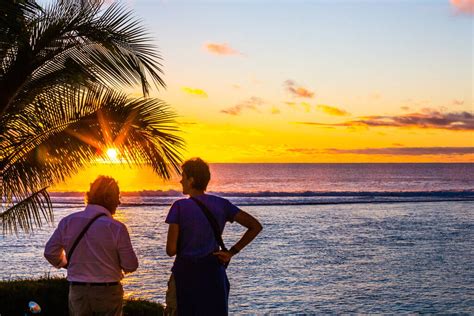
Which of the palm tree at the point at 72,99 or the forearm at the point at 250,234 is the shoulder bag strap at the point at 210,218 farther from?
the palm tree at the point at 72,99

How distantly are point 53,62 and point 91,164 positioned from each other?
1.42 m

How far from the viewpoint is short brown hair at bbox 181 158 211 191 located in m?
4.95

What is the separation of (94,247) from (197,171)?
3.11 ft

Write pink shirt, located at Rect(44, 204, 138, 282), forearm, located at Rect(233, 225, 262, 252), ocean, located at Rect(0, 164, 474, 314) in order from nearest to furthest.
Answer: pink shirt, located at Rect(44, 204, 138, 282), forearm, located at Rect(233, 225, 262, 252), ocean, located at Rect(0, 164, 474, 314)

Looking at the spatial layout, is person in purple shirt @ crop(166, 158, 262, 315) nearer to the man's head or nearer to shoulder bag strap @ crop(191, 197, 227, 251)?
shoulder bag strap @ crop(191, 197, 227, 251)

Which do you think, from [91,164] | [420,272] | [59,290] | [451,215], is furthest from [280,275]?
[451,215]

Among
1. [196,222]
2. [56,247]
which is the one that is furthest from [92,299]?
[196,222]

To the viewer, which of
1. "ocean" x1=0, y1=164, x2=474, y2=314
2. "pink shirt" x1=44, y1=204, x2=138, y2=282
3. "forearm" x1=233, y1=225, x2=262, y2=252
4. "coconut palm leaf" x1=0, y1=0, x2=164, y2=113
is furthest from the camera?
"ocean" x1=0, y1=164, x2=474, y2=314

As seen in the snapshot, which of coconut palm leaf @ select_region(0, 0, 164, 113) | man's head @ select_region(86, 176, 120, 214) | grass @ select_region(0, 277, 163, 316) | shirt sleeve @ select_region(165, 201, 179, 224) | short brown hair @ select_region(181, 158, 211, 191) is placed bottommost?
grass @ select_region(0, 277, 163, 316)

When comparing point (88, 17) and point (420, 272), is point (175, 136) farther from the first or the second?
point (420, 272)

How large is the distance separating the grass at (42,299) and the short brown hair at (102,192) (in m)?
5.38

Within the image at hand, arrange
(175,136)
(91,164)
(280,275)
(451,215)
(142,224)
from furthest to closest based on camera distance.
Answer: (451,215), (142,224), (280,275), (91,164), (175,136)

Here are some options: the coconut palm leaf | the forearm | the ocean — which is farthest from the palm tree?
the ocean

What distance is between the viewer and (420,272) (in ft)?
60.6
